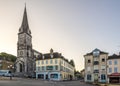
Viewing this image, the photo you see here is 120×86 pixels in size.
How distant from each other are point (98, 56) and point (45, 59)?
24.8m

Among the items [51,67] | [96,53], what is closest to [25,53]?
[51,67]

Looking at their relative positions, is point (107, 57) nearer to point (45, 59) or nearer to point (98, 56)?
point (98, 56)

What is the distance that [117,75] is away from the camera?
5972 cm

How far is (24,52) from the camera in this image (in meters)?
97.2

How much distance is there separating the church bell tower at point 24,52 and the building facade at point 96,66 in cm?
3736

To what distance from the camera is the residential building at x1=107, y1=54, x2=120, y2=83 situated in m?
60.2

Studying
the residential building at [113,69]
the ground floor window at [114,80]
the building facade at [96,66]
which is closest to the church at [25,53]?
the building facade at [96,66]

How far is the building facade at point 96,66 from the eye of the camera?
63.3 metres

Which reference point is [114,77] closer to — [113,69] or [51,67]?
[113,69]

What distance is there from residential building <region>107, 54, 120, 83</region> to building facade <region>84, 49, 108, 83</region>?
145 centimetres

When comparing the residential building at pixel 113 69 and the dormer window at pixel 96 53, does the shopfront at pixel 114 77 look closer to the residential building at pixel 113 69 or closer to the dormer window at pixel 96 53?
the residential building at pixel 113 69

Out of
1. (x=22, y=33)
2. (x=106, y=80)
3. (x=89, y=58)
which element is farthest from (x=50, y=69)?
(x=22, y=33)

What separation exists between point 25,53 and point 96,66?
4366cm

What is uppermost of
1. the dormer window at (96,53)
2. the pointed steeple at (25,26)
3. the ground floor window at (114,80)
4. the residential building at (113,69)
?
the pointed steeple at (25,26)
